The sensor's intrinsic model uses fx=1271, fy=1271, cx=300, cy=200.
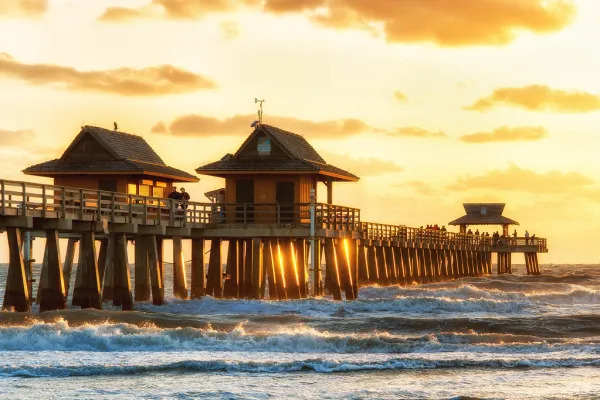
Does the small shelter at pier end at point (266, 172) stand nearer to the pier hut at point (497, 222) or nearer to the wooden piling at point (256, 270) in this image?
the wooden piling at point (256, 270)

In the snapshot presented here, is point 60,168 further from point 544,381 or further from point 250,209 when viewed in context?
point 544,381

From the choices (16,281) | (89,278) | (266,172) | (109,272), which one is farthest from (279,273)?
(16,281)

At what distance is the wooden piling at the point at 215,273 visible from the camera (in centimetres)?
4806

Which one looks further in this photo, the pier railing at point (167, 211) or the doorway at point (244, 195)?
the doorway at point (244, 195)

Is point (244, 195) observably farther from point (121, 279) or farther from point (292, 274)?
point (121, 279)

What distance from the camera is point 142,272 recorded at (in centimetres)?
4338

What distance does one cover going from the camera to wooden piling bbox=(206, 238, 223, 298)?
158ft

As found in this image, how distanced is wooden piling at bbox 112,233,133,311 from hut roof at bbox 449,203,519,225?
61982 millimetres

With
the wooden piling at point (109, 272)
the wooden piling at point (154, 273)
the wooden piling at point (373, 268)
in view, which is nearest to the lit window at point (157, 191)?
the wooden piling at point (154, 273)

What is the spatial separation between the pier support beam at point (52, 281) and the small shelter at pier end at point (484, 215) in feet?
220

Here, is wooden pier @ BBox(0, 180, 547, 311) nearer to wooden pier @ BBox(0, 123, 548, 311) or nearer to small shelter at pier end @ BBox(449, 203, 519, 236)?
wooden pier @ BBox(0, 123, 548, 311)

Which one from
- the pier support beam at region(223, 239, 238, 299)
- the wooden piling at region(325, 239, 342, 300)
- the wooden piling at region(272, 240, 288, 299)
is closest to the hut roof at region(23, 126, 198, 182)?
the pier support beam at region(223, 239, 238, 299)

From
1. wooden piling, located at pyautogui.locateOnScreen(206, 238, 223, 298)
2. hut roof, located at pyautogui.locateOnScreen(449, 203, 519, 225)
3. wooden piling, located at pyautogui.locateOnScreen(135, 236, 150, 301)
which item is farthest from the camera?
hut roof, located at pyautogui.locateOnScreen(449, 203, 519, 225)

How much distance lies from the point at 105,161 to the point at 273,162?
6.18 metres
